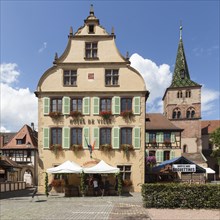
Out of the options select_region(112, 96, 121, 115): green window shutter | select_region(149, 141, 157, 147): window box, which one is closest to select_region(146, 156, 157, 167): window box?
select_region(149, 141, 157, 147): window box

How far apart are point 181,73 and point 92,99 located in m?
42.8

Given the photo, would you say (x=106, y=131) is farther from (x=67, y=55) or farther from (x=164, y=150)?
(x=164, y=150)

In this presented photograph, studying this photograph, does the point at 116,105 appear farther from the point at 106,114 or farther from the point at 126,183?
the point at 126,183

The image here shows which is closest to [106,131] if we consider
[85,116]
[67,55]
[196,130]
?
[85,116]

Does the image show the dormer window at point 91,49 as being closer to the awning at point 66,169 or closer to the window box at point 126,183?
the awning at point 66,169

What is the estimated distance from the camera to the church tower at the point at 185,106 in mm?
53188

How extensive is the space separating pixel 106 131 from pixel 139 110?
125 inches

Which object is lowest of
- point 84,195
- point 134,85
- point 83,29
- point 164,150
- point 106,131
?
point 84,195

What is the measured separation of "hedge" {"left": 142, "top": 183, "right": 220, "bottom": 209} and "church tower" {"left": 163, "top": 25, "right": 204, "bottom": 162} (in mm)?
39954

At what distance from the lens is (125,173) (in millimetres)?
23078

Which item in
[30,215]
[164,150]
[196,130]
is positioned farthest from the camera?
[196,130]

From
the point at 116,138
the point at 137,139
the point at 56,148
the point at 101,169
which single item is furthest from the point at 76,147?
the point at 137,139

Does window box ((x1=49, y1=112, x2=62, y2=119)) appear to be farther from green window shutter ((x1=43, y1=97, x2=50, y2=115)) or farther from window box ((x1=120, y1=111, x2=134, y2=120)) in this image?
window box ((x1=120, y1=111, x2=134, y2=120))

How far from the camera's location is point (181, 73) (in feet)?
204
